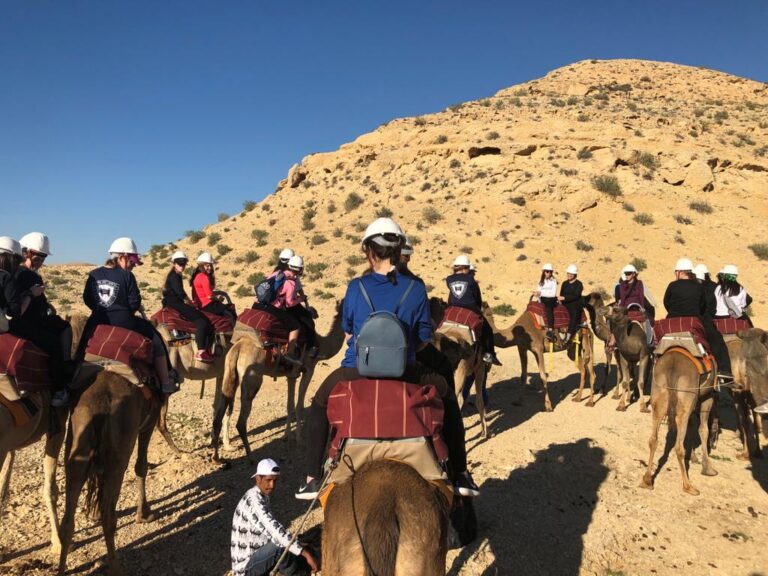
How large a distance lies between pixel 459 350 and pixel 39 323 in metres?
5.94

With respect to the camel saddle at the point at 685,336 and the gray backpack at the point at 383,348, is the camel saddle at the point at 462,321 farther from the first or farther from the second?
the gray backpack at the point at 383,348

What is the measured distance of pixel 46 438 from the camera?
565 cm

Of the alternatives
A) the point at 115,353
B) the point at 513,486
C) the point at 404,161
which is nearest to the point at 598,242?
the point at 404,161

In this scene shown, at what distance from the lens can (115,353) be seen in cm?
530

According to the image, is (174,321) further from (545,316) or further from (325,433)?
(545,316)

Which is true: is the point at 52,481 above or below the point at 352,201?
below

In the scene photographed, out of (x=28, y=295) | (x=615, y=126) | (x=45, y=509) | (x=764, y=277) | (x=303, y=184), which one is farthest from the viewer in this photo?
(x=303, y=184)

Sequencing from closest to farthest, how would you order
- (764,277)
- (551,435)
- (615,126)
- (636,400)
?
(551,435)
(636,400)
(764,277)
(615,126)

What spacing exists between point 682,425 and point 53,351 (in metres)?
8.29

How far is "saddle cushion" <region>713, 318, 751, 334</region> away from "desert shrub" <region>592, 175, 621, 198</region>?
2609 cm

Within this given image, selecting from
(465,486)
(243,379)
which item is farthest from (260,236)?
(465,486)

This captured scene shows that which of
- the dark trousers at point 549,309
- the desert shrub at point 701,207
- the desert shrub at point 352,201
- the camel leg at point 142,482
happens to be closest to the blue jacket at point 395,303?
the camel leg at point 142,482

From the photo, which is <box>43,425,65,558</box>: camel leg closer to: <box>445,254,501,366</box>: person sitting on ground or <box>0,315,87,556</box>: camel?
<box>0,315,87,556</box>: camel

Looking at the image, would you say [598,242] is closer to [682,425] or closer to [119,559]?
[682,425]
